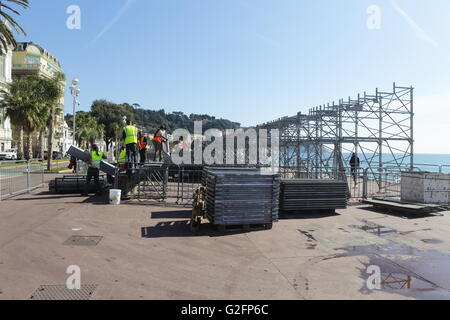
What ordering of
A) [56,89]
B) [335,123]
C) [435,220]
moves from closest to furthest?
[435,220] < [335,123] < [56,89]

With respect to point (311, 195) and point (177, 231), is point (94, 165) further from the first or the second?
point (311, 195)

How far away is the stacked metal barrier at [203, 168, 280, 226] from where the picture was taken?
8.06 m

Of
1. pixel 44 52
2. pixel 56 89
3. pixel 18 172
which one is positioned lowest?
pixel 18 172

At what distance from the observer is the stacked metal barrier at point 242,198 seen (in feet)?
26.5

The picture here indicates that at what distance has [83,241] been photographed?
22.7ft

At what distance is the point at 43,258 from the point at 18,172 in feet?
29.1

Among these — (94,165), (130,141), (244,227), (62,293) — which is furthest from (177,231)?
(94,165)

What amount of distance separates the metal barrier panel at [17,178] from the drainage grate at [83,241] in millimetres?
6497

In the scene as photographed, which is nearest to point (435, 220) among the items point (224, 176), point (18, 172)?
point (224, 176)

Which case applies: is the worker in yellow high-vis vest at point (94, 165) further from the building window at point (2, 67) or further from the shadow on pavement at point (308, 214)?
the building window at point (2, 67)

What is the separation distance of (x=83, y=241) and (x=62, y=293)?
8.56 ft

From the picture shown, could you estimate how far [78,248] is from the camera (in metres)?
6.42

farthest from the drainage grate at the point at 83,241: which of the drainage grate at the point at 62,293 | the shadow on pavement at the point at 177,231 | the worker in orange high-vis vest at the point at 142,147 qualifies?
the worker in orange high-vis vest at the point at 142,147
